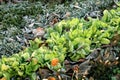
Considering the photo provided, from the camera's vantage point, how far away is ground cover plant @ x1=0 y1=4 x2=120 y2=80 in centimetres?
322

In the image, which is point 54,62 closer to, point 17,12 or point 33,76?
point 33,76

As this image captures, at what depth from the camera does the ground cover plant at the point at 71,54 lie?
10.6 feet

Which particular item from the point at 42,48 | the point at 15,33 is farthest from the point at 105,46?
the point at 15,33

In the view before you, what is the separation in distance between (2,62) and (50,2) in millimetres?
2029

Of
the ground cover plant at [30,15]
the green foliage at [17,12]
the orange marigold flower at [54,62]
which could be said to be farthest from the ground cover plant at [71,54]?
the green foliage at [17,12]

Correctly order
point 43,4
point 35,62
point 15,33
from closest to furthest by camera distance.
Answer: point 35,62
point 15,33
point 43,4

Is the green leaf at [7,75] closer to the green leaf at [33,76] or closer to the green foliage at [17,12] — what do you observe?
the green leaf at [33,76]

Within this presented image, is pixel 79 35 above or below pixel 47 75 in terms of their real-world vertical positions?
above

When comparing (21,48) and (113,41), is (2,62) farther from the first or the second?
(113,41)

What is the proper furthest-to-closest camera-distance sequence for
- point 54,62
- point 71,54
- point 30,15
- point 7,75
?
point 30,15
point 71,54
point 54,62
point 7,75

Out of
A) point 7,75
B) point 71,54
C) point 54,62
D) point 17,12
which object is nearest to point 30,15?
point 17,12

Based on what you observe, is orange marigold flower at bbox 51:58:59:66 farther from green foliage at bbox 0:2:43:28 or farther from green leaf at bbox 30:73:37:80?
green foliage at bbox 0:2:43:28

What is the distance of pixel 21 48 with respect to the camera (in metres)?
3.75

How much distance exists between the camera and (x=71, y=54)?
3.52 m
